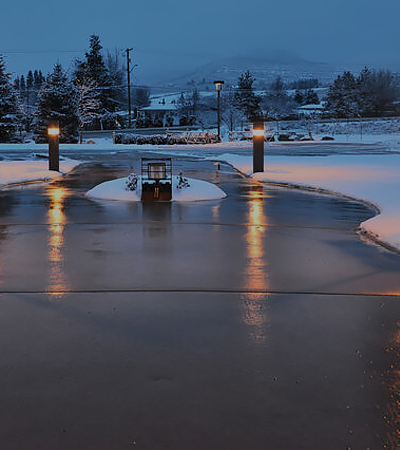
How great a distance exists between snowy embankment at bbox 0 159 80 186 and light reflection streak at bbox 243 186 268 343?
869 cm

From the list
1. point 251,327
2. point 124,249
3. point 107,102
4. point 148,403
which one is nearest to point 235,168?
point 124,249

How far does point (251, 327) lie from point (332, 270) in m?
2.38

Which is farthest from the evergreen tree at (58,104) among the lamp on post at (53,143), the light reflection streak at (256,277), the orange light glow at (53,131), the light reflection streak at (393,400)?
the light reflection streak at (393,400)

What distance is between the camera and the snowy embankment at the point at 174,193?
13508 mm

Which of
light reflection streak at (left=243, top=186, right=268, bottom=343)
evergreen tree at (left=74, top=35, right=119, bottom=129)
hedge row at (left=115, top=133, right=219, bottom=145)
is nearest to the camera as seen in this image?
light reflection streak at (left=243, top=186, right=268, bottom=343)

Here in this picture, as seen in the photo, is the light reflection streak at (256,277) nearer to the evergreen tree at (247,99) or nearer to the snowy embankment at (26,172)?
the snowy embankment at (26,172)

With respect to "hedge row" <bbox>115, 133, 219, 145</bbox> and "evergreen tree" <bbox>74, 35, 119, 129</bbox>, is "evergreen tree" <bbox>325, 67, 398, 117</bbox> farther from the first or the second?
"hedge row" <bbox>115, 133, 219, 145</bbox>

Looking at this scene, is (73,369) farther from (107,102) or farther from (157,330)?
(107,102)

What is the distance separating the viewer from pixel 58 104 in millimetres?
48625

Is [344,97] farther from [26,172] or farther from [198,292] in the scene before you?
[198,292]

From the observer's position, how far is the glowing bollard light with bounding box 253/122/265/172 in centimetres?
1936

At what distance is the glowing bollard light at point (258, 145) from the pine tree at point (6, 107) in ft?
103

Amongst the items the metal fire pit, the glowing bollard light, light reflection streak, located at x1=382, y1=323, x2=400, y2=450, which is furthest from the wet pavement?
the glowing bollard light

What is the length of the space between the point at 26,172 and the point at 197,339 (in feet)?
53.2
